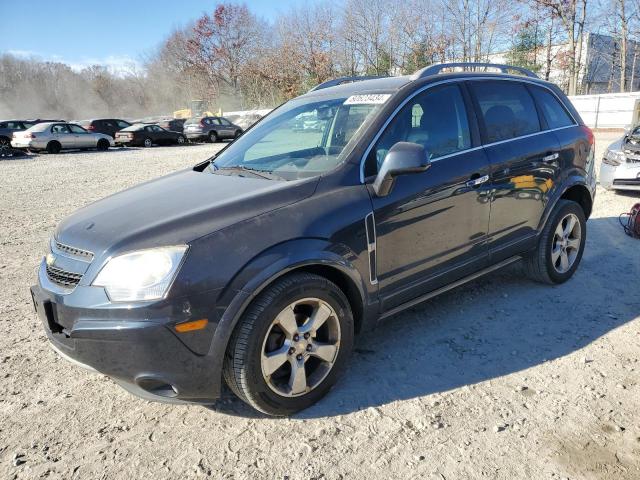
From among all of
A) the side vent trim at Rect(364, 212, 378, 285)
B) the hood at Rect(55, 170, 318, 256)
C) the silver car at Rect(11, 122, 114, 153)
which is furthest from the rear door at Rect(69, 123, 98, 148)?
the side vent trim at Rect(364, 212, 378, 285)

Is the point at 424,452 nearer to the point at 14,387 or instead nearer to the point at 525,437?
the point at 525,437

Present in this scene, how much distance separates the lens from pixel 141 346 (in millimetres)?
2238

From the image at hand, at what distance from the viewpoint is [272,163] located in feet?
10.9

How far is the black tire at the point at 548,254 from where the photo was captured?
163 inches

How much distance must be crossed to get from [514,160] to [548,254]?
3.22 ft

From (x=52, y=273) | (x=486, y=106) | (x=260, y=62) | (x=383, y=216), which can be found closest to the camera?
(x=52, y=273)

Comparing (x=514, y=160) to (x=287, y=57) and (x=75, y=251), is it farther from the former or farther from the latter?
(x=287, y=57)

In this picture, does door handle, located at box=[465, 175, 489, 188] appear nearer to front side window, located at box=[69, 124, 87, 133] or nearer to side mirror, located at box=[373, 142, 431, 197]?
side mirror, located at box=[373, 142, 431, 197]

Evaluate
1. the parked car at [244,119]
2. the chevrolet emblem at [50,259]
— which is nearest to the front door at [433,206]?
the chevrolet emblem at [50,259]

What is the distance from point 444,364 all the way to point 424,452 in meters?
0.87

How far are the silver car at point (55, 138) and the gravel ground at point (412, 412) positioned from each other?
820 inches

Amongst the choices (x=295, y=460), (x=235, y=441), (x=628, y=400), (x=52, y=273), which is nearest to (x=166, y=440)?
(x=235, y=441)

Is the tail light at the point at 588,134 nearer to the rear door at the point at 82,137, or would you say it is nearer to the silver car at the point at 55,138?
the silver car at the point at 55,138

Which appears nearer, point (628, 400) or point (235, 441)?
point (235, 441)
